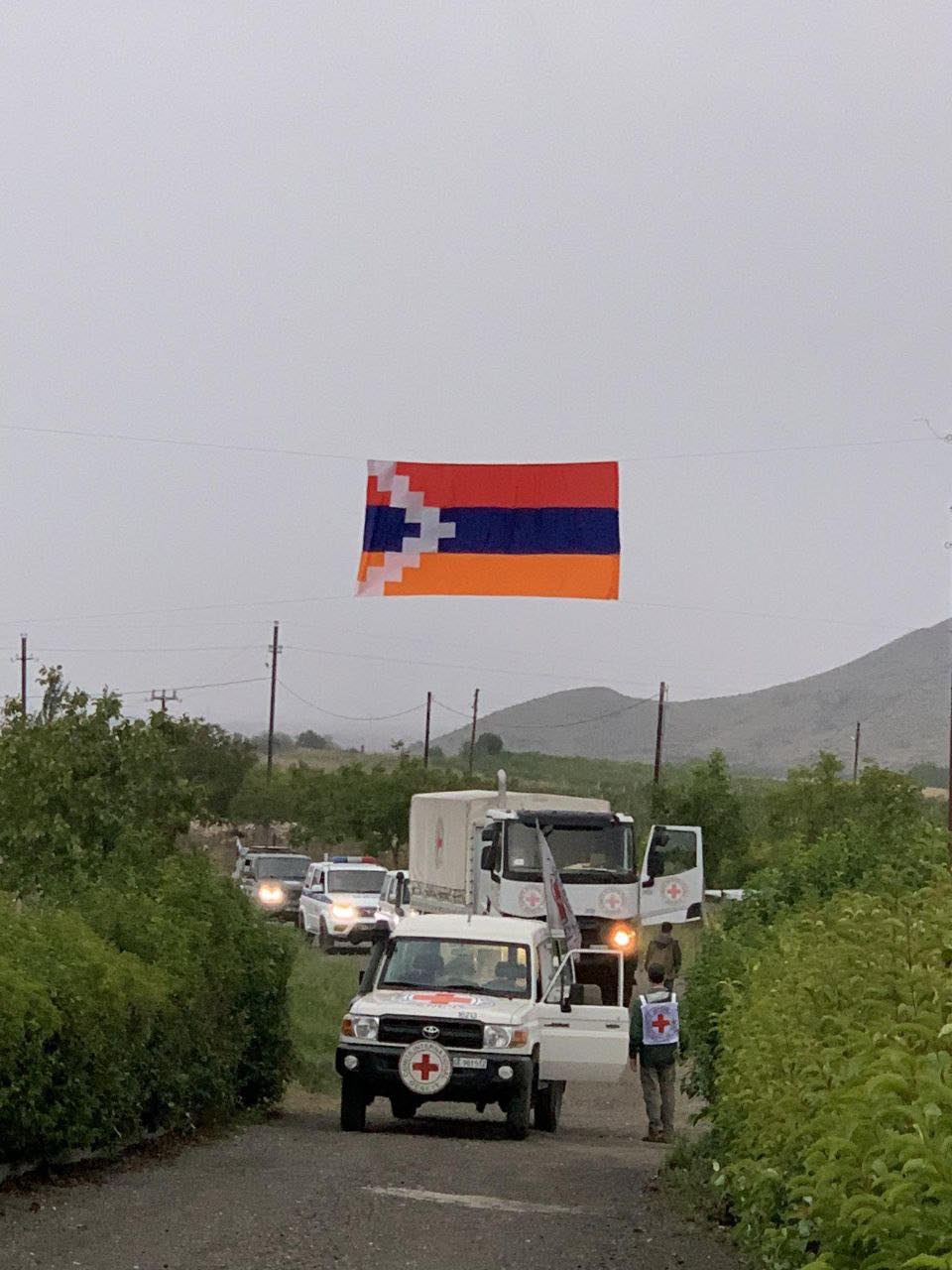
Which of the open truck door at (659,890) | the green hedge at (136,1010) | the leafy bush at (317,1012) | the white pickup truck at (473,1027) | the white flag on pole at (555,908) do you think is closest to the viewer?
the green hedge at (136,1010)

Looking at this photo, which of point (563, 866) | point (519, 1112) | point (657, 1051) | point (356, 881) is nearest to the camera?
point (519, 1112)

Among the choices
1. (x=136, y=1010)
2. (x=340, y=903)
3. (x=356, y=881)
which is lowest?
(x=340, y=903)

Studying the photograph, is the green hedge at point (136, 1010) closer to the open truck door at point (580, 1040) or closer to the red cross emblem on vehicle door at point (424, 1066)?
the red cross emblem on vehicle door at point (424, 1066)

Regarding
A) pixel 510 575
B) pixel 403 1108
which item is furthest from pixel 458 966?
pixel 510 575

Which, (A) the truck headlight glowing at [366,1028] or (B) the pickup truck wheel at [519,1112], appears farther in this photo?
(A) the truck headlight glowing at [366,1028]

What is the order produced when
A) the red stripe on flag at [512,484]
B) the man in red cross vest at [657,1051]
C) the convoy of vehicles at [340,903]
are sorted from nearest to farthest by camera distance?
the man in red cross vest at [657,1051] < the red stripe on flag at [512,484] < the convoy of vehicles at [340,903]

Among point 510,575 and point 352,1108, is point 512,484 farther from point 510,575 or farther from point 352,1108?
point 352,1108

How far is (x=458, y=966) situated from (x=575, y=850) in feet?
46.3

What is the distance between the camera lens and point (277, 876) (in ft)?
168

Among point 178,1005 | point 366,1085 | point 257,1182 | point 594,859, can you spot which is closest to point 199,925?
point 178,1005

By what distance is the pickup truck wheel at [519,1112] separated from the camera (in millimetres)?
16453

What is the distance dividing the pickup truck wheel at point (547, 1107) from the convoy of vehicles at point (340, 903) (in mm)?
22908

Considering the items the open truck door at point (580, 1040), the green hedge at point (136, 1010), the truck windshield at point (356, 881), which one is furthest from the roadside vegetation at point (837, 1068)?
the truck windshield at point (356, 881)

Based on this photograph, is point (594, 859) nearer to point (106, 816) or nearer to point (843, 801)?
point (106, 816)
